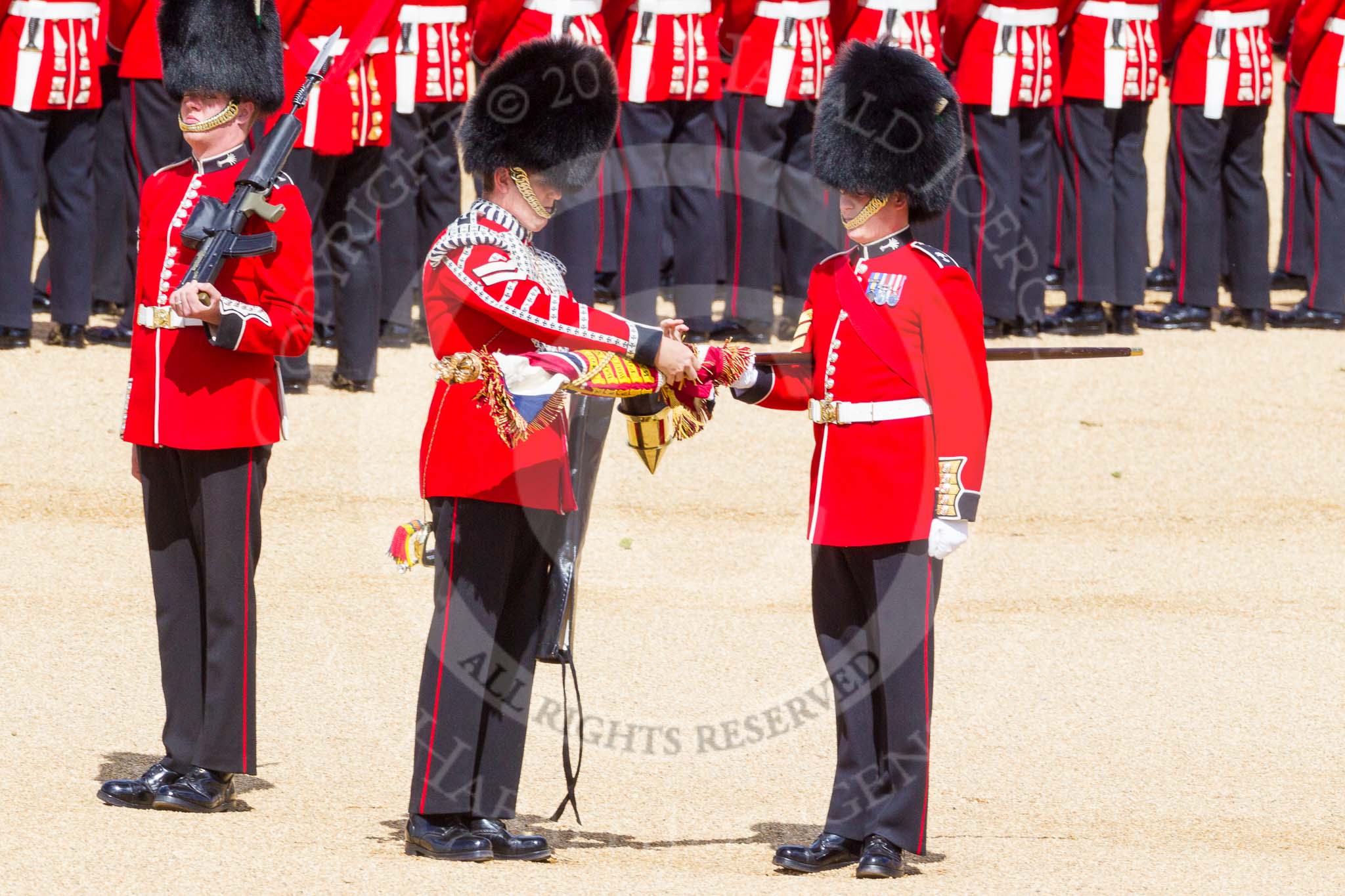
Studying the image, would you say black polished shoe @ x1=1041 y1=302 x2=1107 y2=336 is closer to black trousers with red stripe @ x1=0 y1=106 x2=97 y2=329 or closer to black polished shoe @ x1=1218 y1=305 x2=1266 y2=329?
black polished shoe @ x1=1218 y1=305 x2=1266 y2=329

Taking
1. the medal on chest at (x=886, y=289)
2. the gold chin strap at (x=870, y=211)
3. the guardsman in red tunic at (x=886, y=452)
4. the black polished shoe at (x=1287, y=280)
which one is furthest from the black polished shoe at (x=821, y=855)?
the black polished shoe at (x=1287, y=280)

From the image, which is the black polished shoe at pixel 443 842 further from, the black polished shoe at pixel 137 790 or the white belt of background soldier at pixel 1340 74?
the white belt of background soldier at pixel 1340 74

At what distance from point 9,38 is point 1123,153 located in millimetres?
4224

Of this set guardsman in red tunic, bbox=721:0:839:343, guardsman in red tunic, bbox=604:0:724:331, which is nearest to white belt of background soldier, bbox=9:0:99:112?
guardsman in red tunic, bbox=604:0:724:331

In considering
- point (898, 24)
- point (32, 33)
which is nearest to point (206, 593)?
point (32, 33)

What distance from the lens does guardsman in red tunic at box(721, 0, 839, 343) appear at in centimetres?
812

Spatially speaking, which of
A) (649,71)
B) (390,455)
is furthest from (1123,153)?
(390,455)

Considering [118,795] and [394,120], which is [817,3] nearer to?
[394,120]

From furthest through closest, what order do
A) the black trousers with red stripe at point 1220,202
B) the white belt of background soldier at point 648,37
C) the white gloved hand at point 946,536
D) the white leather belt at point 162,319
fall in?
the black trousers with red stripe at point 1220,202
the white belt of background soldier at point 648,37
the white leather belt at point 162,319
the white gloved hand at point 946,536

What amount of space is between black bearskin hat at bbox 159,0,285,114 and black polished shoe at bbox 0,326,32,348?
350cm

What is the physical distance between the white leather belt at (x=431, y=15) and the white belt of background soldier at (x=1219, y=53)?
2898mm

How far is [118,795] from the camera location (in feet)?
13.2

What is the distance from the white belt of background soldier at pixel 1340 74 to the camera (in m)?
8.61

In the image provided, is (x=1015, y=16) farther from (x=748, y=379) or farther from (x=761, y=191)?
(x=748, y=379)
